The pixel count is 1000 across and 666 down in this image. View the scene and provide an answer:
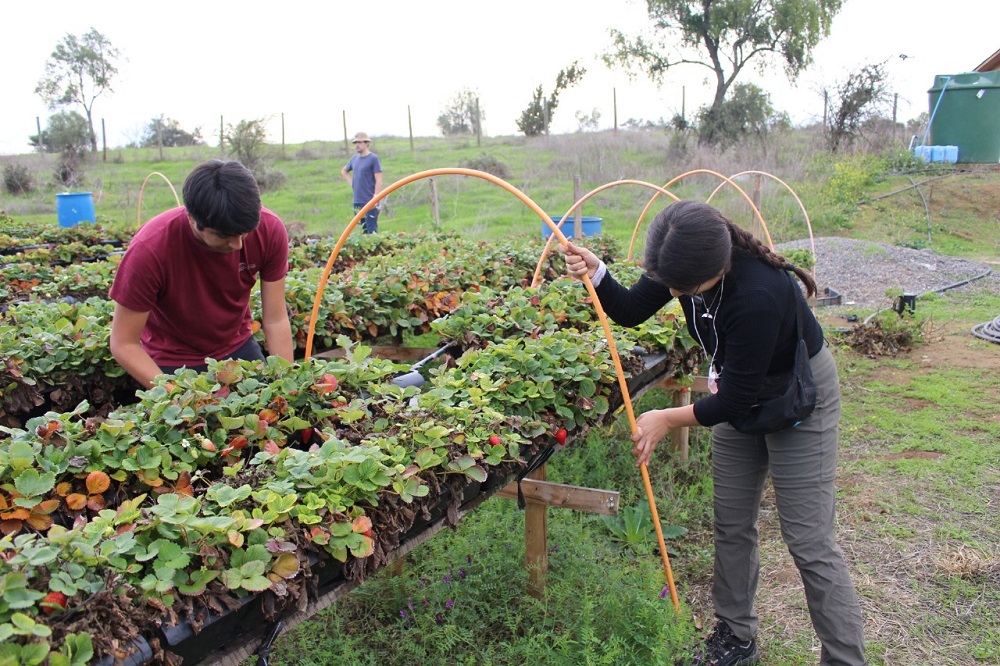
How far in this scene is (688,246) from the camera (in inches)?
76.6

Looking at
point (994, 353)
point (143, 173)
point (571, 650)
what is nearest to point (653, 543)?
point (571, 650)

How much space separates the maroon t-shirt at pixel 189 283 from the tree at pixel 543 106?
20.2 meters

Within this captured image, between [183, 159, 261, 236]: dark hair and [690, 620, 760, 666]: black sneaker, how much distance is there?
6.94ft

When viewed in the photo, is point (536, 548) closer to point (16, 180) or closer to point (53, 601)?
point (53, 601)

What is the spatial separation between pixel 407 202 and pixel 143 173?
8.26 meters

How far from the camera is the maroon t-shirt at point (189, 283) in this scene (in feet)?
8.25

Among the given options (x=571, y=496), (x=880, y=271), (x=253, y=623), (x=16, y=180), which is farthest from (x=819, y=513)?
(x=16, y=180)

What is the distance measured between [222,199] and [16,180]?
19.6 meters

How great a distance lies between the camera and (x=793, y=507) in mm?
2266

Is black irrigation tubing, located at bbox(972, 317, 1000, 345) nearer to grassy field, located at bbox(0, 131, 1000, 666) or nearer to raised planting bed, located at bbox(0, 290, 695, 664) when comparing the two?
grassy field, located at bbox(0, 131, 1000, 666)

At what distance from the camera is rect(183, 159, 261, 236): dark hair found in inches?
90.6

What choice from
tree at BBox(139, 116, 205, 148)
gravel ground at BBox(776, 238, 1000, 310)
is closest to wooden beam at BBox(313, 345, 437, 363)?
gravel ground at BBox(776, 238, 1000, 310)

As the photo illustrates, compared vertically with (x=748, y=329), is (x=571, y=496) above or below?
below

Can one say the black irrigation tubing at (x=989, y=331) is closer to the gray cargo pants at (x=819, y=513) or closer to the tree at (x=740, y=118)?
the gray cargo pants at (x=819, y=513)
